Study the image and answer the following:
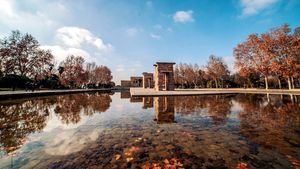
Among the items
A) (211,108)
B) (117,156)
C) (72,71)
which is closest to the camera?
(117,156)

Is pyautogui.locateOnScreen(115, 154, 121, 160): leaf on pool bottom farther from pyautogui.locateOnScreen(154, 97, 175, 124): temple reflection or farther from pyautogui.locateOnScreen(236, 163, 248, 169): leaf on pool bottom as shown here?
pyautogui.locateOnScreen(154, 97, 175, 124): temple reflection

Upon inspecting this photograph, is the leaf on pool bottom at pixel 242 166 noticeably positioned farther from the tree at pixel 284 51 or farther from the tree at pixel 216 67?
the tree at pixel 216 67

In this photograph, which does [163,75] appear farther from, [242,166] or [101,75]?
[101,75]

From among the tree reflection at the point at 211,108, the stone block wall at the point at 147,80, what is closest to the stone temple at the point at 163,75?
the tree reflection at the point at 211,108

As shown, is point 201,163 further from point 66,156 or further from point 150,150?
point 66,156

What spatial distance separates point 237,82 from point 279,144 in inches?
2143

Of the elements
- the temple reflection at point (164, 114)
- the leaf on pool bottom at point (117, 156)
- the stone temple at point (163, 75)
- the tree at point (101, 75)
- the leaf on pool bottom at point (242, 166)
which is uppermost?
the tree at point (101, 75)

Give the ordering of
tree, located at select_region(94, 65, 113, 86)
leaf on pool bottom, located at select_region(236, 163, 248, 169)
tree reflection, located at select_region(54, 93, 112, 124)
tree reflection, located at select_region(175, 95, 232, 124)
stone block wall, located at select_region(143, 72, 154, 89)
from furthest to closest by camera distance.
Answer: tree, located at select_region(94, 65, 113, 86)
stone block wall, located at select_region(143, 72, 154, 89)
tree reflection, located at select_region(54, 93, 112, 124)
tree reflection, located at select_region(175, 95, 232, 124)
leaf on pool bottom, located at select_region(236, 163, 248, 169)

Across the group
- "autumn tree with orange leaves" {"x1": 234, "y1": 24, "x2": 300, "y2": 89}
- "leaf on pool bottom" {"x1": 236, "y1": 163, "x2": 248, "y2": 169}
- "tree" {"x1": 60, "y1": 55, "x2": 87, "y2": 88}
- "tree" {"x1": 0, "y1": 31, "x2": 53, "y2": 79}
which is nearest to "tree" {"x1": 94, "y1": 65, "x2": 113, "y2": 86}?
"tree" {"x1": 60, "y1": 55, "x2": 87, "y2": 88}

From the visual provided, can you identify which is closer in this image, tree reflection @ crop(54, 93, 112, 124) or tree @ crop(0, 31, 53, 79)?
tree reflection @ crop(54, 93, 112, 124)

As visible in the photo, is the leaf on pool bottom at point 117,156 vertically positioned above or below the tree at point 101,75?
below

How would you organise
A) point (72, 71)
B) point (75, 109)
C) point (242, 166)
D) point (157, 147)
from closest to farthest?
1. point (242, 166)
2. point (157, 147)
3. point (75, 109)
4. point (72, 71)

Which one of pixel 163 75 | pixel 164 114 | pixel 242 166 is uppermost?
pixel 163 75

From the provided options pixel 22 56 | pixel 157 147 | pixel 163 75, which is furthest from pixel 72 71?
pixel 157 147
